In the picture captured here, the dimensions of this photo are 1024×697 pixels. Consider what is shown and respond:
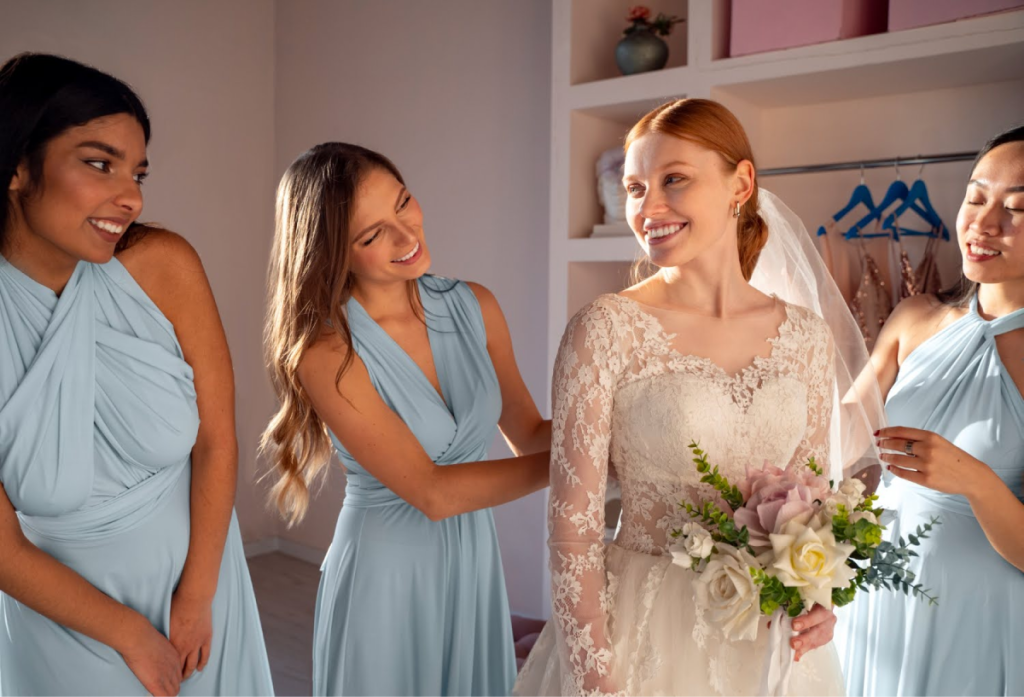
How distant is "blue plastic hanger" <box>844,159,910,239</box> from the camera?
277 centimetres

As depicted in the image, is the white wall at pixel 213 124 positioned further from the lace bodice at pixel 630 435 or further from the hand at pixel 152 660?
the lace bodice at pixel 630 435

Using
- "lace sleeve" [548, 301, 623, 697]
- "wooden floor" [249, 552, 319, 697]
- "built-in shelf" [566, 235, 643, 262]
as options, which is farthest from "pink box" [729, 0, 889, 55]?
"wooden floor" [249, 552, 319, 697]

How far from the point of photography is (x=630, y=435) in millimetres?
1566

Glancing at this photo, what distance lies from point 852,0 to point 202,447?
7.38 feet

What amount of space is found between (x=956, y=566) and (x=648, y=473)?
0.81m

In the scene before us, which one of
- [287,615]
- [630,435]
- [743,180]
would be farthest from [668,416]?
[287,615]

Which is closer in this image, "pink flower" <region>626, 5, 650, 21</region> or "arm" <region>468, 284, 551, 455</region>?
"arm" <region>468, 284, 551, 455</region>

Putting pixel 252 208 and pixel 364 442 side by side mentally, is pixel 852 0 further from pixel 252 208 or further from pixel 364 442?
pixel 252 208

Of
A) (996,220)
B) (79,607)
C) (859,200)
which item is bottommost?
(79,607)

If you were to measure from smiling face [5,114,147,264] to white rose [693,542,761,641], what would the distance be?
1.17m

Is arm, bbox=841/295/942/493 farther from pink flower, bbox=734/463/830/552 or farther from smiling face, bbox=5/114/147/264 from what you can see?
smiling face, bbox=5/114/147/264

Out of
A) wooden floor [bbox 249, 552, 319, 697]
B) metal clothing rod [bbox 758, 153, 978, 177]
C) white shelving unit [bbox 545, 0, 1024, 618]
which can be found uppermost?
white shelving unit [bbox 545, 0, 1024, 618]

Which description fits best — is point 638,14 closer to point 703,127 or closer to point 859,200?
point 859,200

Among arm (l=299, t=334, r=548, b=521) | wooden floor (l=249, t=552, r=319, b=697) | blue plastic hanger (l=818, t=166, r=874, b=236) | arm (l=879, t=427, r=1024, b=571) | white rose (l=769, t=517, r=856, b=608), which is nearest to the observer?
white rose (l=769, t=517, r=856, b=608)
